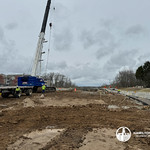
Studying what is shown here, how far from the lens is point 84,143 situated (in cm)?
452

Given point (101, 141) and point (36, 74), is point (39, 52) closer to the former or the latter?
point (36, 74)

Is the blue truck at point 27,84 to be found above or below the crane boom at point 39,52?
below

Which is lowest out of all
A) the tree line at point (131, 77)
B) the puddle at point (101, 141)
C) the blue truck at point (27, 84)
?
the puddle at point (101, 141)

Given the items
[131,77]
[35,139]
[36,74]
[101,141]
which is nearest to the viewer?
[101,141]

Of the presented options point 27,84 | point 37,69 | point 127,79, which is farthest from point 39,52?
point 127,79

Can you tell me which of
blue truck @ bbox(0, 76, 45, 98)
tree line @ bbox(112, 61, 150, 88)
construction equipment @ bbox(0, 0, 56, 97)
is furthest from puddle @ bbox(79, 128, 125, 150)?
tree line @ bbox(112, 61, 150, 88)

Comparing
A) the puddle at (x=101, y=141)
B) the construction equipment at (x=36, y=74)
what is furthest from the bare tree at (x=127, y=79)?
the puddle at (x=101, y=141)

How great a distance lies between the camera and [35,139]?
4863mm

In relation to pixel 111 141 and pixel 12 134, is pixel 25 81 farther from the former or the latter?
pixel 111 141

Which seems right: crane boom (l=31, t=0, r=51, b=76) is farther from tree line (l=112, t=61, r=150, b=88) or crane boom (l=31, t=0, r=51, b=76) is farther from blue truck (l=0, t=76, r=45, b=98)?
tree line (l=112, t=61, r=150, b=88)

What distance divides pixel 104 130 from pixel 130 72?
98.9 m

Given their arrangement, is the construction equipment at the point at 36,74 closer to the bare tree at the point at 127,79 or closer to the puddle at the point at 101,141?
the puddle at the point at 101,141

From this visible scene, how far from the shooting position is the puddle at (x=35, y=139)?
4281mm

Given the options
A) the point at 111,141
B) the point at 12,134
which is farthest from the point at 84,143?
the point at 12,134
